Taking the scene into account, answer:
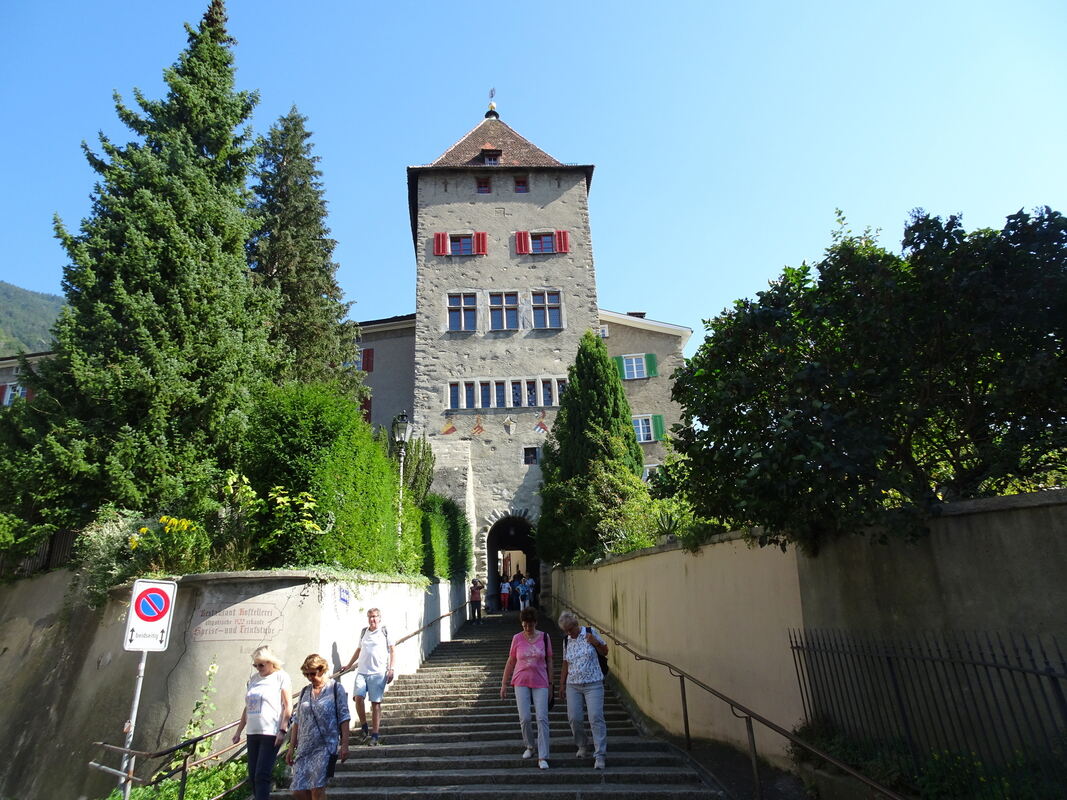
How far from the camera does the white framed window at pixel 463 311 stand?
3039cm

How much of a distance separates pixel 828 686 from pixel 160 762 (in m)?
7.00

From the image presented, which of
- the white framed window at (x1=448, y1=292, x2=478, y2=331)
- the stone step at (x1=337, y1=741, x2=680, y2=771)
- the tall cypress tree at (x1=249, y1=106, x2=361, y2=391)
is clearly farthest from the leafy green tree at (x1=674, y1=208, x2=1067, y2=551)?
the white framed window at (x1=448, y1=292, x2=478, y2=331)

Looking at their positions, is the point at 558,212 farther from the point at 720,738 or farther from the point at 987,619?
the point at 987,619

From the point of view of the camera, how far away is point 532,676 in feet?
22.8

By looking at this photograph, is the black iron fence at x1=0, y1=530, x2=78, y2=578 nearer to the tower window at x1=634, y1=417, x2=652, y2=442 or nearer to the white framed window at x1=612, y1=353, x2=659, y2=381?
A: the tower window at x1=634, y1=417, x2=652, y2=442

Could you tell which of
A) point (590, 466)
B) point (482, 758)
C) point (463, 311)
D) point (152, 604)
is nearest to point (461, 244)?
point (463, 311)

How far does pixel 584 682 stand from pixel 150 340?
9733mm

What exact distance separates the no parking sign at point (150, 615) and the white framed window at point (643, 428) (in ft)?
76.6

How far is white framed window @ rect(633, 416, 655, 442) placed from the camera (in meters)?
29.0

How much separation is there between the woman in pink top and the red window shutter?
26.0 meters

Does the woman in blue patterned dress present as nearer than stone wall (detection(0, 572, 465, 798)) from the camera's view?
Yes

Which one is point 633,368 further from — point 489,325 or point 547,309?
point 489,325

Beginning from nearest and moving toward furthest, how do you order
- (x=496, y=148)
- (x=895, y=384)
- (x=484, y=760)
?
(x=895, y=384) < (x=484, y=760) < (x=496, y=148)

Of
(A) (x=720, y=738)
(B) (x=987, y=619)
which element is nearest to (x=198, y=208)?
(A) (x=720, y=738)
